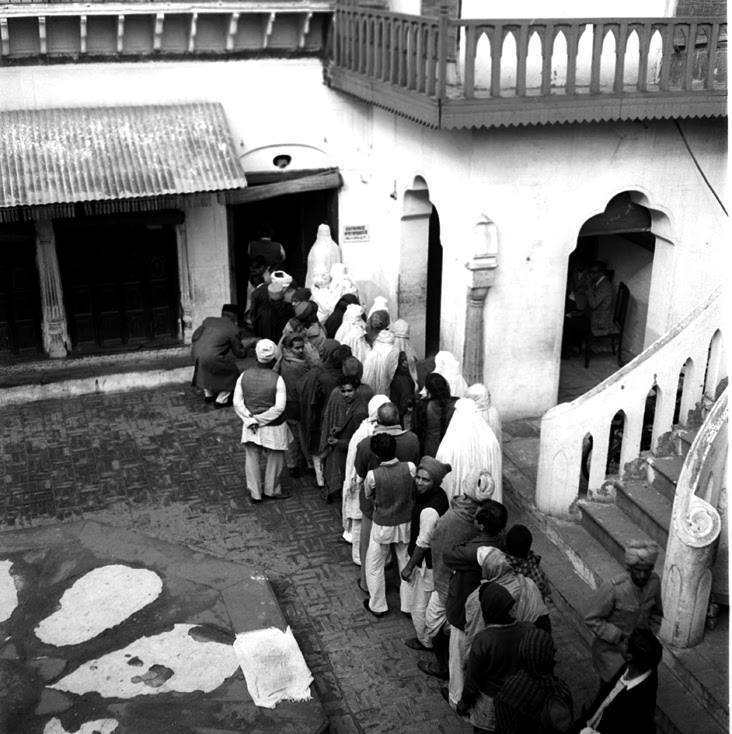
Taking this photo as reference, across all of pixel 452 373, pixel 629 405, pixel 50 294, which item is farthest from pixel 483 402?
pixel 50 294

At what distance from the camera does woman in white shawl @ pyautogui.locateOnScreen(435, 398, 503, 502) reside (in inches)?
335

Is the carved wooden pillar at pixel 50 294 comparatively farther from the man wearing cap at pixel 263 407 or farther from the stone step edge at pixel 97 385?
the man wearing cap at pixel 263 407

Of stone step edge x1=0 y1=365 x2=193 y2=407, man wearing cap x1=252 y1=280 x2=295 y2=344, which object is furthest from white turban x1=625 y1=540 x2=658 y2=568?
stone step edge x1=0 y1=365 x2=193 y2=407

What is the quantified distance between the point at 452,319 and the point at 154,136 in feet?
15.2

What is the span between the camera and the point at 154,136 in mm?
12945

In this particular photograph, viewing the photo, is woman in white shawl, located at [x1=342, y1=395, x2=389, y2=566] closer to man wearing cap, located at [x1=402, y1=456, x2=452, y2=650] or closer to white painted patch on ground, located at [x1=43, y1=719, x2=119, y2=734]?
man wearing cap, located at [x1=402, y1=456, x2=452, y2=650]

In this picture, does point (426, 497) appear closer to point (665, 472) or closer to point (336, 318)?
point (665, 472)

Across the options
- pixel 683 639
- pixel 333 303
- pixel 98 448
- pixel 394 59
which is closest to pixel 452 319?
pixel 333 303

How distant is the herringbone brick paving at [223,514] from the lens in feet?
25.4

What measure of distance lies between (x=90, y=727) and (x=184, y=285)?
7789 millimetres

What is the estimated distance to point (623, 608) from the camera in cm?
666

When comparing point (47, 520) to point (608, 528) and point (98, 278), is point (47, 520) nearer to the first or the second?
point (98, 278)

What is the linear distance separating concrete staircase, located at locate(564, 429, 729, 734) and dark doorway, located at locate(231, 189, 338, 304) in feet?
23.1

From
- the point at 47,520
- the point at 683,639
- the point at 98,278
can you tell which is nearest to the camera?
the point at 683,639
